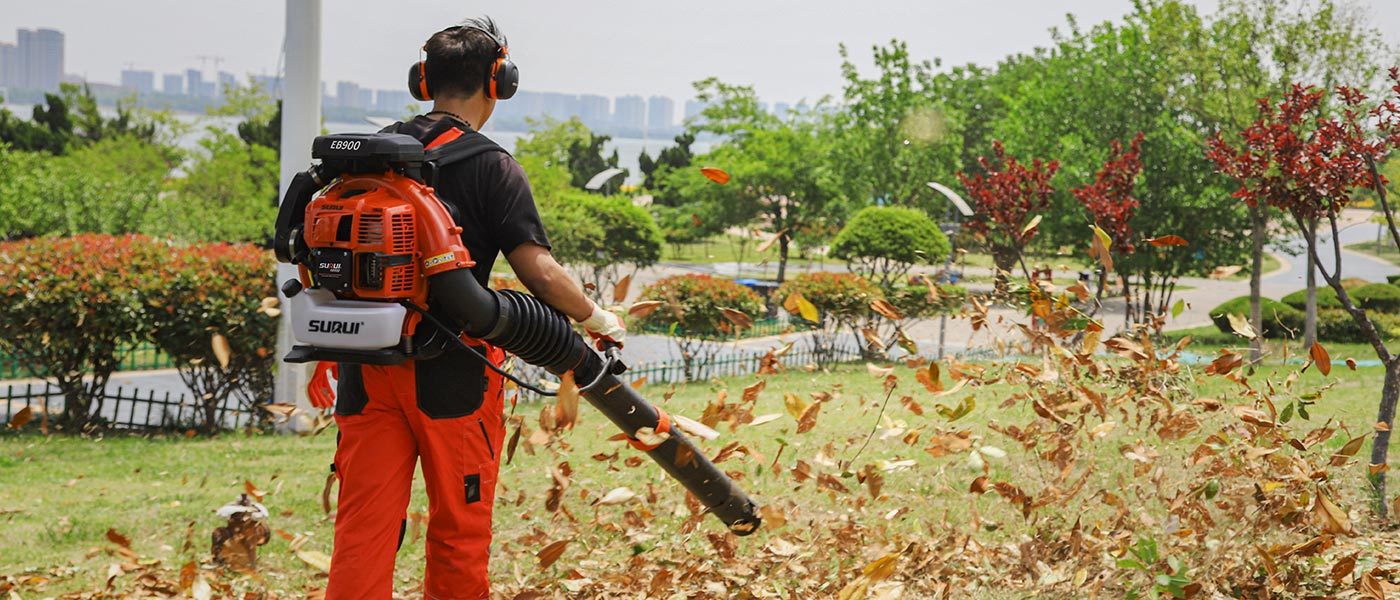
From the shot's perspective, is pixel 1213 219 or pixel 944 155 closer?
pixel 1213 219

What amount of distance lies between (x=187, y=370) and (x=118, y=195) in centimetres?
1541

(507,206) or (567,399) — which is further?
(567,399)

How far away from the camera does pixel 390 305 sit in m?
2.64

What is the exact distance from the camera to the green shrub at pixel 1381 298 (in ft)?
63.9

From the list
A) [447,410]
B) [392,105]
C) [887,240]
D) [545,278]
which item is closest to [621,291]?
[545,278]

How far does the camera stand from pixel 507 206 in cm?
288

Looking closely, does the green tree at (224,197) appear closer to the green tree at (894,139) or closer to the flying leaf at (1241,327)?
the green tree at (894,139)

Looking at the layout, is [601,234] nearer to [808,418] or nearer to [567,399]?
[808,418]

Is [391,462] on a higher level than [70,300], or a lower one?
higher

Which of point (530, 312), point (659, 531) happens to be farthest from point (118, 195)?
point (530, 312)

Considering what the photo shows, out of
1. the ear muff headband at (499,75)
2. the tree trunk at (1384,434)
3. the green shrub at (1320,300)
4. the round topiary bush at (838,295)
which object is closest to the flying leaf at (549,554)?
the ear muff headband at (499,75)

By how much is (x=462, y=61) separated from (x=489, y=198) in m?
0.37

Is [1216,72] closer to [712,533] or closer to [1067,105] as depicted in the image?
[1067,105]

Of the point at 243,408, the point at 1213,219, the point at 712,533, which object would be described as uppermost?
the point at 1213,219
